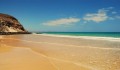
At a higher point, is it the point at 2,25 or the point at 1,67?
the point at 2,25

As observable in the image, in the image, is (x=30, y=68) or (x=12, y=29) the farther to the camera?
(x=12, y=29)

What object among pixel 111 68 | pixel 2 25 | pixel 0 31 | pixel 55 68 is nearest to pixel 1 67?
pixel 55 68

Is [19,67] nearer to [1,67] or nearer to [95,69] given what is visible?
[1,67]

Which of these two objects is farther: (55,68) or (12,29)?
(12,29)

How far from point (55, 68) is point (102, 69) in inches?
70.6

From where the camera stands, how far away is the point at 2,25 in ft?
183

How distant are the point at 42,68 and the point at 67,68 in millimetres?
955

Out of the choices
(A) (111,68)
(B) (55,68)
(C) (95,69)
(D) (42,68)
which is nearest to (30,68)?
(D) (42,68)

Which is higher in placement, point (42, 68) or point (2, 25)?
point (2, 25)

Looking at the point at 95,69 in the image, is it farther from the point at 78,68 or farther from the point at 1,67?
the point at 1,67

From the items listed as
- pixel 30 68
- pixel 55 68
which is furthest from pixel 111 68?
pixel 30 68

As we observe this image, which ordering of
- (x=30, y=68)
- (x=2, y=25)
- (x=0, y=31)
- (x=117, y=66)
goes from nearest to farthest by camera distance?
(x=30, y=68) → (x=117, y=66) → (x=0, y=31) → (x=2, y=25)

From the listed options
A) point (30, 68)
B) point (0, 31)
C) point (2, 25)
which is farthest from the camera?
point (2, 25)

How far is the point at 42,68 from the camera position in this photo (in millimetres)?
6203
